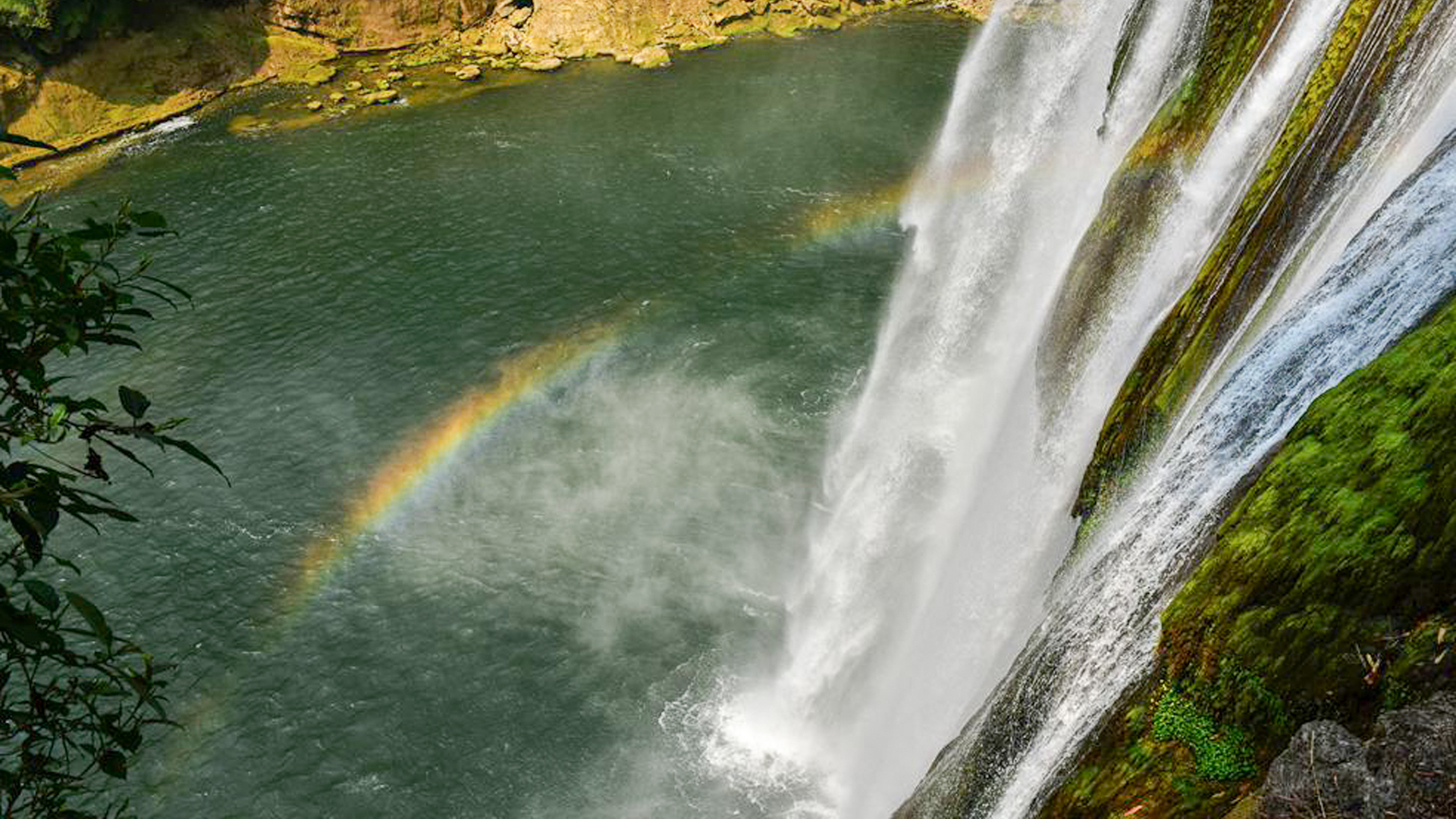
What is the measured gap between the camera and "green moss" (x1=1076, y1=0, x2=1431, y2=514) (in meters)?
11.5

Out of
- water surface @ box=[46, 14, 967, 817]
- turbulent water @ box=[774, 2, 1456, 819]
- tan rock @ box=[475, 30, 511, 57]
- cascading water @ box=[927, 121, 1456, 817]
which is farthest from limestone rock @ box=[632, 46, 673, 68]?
cascading water @ box=[927, 121, 1456, 817]

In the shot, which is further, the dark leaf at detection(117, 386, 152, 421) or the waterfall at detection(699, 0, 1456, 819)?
the waterfall at detection(699, 0, 1456, 819)

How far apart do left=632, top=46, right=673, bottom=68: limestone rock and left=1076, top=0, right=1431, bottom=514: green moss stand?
44086 millimetres

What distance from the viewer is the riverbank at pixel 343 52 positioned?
49.0 metres

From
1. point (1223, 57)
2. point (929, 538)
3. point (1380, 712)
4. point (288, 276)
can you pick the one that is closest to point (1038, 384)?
point (929, 538)

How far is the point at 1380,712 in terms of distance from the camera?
6426 mm

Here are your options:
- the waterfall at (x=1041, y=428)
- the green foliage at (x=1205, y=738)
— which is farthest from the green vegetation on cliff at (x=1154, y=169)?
the green foliage at (x=1205, y=738)

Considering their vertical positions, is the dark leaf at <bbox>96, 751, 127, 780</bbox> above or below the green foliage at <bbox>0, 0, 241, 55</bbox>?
above

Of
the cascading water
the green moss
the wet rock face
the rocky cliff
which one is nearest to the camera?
the wet rock face

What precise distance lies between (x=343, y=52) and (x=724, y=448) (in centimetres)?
4284

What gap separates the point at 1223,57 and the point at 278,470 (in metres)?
23.1

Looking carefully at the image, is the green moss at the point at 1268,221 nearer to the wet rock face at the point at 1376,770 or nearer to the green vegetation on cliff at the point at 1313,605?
the green vegetation on cliff at the point at 1313,605

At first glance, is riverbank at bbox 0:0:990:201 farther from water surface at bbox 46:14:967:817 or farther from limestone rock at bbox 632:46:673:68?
water surface at bbox 46:14:967:817

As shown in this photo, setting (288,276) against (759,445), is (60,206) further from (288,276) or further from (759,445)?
(759,445)
